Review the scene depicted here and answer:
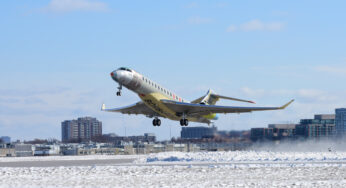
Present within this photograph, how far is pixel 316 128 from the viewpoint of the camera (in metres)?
98.5

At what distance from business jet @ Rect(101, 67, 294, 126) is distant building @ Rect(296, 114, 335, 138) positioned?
99.0 ft

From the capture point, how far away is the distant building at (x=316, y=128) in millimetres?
87100

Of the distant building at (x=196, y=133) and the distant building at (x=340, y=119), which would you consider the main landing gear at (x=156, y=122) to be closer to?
the distant building at (x=196, y=133)

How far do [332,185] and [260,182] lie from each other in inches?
144

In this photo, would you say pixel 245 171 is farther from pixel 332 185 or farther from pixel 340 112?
pixel 340 112

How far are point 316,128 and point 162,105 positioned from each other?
181ft

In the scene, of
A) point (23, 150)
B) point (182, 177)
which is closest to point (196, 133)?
point (182, 177)

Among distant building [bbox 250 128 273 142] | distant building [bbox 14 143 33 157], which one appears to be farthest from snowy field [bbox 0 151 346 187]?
distant building [bbox 14 143 33 157]

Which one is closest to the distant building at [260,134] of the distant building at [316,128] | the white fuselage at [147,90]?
the distant building at [316,128]

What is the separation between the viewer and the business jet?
150ft

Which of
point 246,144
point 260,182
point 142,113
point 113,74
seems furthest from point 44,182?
point 246,144

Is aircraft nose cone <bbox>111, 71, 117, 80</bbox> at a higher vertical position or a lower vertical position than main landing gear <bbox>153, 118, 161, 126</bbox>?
higher

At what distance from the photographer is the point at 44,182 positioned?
99.9ft

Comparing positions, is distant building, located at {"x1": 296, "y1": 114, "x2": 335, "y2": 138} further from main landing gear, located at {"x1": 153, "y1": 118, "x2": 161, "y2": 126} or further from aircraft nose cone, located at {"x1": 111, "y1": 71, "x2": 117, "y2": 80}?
aircraft nose cone, located at {"x1": 111, "y1": 71, "x2": 117, "y2": 80}
